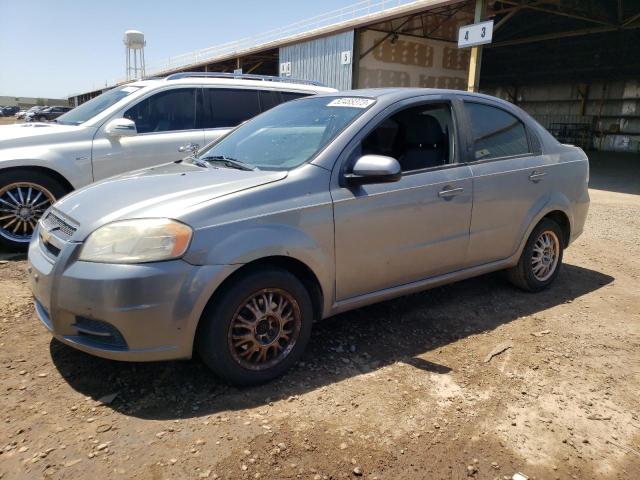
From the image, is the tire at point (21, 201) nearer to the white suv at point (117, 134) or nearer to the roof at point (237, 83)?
the white suv at point (117, 134)

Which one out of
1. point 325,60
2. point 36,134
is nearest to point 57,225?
point 36,134

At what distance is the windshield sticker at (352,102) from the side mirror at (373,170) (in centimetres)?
52

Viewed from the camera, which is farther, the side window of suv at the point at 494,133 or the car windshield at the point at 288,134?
the side window of suv at the point at 494,133

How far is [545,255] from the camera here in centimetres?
444

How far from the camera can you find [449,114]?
3.73m

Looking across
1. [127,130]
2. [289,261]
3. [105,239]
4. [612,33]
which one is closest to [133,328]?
[105,239]

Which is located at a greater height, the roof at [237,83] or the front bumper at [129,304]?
the roof at [237,83]

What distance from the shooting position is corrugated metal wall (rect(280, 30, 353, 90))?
58.6ft

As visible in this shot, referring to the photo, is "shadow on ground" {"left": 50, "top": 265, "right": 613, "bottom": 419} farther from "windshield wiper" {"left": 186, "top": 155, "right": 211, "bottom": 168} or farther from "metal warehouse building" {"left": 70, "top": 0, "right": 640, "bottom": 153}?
"metal warehouse building" {"left": 70, "top": 0, "right": 640, "bottom": 153}

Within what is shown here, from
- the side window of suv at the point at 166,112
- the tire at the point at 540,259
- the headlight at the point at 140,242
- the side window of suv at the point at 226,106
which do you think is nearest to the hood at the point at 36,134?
the side window of suv at the point at 166,112

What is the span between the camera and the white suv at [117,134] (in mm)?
4996

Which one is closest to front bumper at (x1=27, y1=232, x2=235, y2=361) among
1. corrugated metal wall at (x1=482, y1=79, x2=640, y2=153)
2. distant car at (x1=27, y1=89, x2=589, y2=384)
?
distant car at (x1=27, y1=89, x2=589, y2=384)

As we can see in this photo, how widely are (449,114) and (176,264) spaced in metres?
2.40

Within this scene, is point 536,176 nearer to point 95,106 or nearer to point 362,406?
point 362,406
